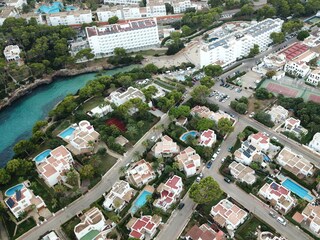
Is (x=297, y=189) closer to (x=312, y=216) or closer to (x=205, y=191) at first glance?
(x=312, y=216)

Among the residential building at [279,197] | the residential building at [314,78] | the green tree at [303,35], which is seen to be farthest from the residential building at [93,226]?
the green tree at [303,35]

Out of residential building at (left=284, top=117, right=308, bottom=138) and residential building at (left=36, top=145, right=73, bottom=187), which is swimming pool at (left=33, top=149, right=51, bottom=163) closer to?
residential building at (left=36, top=145, right=73, bottom=187)

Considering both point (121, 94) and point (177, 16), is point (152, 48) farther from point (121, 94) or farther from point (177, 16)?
point (121, 94)

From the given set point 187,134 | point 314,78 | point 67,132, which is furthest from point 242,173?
point 67,132

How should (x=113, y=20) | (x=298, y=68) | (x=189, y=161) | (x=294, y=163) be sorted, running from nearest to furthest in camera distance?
(x=294, y=163), (x=189, y=161), (x=298, y=68), (x=113, y=20)

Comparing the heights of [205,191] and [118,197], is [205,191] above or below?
above

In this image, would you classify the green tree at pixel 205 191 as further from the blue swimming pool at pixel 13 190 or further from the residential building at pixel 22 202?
the blue swimming pool at pixel 13 190
